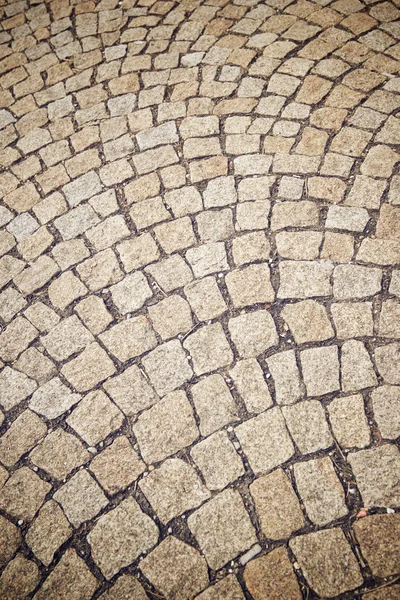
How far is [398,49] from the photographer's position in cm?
371

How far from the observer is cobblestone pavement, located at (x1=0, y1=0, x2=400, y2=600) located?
2.05m

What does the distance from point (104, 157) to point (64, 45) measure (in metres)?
2.13

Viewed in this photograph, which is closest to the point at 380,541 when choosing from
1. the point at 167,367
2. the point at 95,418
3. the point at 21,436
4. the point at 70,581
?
the point at 167,367

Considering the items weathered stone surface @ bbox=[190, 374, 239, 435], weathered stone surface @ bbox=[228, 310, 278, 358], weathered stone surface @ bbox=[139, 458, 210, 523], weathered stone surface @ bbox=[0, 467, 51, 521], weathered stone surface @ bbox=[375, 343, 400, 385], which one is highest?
weathered stone surface @ bbox=[0, 467, 51, 521]

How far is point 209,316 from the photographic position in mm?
2693

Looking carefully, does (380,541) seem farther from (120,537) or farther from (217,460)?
(120,537)

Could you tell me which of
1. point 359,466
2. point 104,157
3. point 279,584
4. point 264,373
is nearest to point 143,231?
point 104,157

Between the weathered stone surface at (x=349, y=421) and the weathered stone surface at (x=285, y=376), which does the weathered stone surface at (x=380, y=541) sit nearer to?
the weathered stone surface at (x=349, y=421)

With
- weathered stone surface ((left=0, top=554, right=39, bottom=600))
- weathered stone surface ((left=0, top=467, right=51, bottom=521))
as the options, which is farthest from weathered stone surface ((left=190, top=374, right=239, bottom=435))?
weathered stone surface ((left=0, top=554, right=39, bottom=600))

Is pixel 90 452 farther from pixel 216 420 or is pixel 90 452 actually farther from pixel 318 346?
pixel 318 346

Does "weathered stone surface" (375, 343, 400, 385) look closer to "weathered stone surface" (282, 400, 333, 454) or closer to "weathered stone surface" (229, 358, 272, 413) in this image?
"weathered stone surface" (282, 400, 333, 454)

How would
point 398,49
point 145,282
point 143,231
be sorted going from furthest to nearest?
point 398,49 → point 143,231 → point 145,282

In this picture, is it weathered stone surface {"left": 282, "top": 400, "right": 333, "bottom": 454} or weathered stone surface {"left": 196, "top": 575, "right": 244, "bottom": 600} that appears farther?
weathered stone surface {"left": 282, "top": 400, "right": 333, "bottom": 454}

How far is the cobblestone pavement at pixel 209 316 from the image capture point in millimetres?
2051
